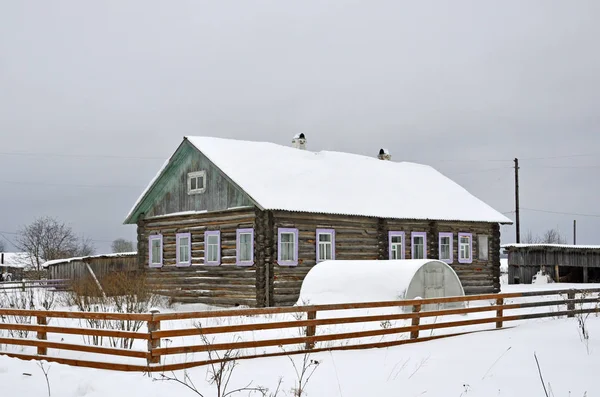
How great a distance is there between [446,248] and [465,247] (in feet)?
5.71

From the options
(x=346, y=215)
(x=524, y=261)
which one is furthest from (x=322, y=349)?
(x=524, y=261)

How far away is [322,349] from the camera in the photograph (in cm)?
1255

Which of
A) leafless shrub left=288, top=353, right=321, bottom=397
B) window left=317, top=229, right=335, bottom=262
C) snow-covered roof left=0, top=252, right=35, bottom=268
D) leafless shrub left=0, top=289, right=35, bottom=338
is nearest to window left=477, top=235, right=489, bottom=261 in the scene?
window left=317, top=229, right=335, bottom=262

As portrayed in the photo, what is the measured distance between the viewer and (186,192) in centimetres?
2738

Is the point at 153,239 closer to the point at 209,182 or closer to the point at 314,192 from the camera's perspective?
the point at 209,182

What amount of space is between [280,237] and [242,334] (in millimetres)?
9166

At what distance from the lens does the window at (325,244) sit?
84.5 feet

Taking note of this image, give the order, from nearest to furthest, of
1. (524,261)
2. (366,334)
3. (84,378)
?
(84,378), (366,334), (524,261)

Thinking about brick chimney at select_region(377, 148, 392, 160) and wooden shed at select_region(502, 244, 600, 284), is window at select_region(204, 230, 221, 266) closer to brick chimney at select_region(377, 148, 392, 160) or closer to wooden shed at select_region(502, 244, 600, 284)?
brick chimney at select_region(377, 148, 392, 160)

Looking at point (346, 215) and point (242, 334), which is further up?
point (346, 215)

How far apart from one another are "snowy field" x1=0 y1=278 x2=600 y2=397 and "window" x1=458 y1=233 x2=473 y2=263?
18232 mm

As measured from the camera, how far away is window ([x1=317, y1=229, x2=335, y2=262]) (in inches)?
1014

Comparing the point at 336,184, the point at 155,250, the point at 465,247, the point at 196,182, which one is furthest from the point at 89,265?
the point at 465,247

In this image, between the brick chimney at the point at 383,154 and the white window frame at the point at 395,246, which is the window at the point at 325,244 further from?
the brick chimney at the point at 383,154
